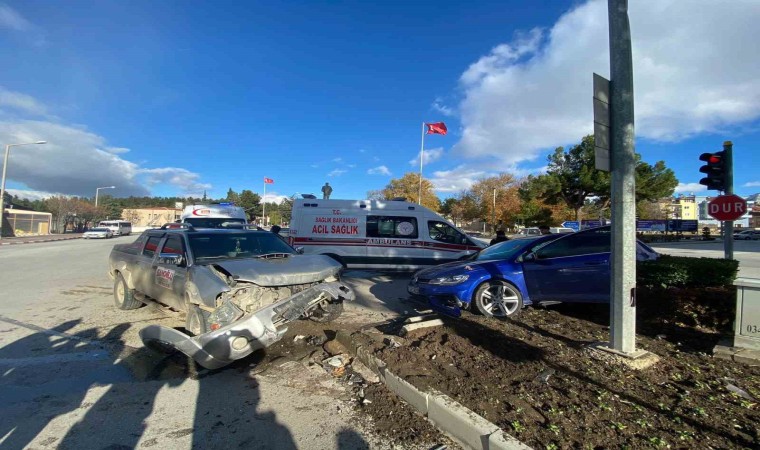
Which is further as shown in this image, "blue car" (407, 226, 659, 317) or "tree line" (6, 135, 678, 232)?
"tree line" (6, 135, 678, 232)

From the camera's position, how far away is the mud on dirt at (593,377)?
290 centimetres

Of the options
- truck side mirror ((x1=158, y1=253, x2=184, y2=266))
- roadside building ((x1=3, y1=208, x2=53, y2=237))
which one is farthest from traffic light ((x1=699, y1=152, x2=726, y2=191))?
roadside building ((x1=3, y1=208, x2=53, y2=237))

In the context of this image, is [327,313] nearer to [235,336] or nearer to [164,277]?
[235,336]

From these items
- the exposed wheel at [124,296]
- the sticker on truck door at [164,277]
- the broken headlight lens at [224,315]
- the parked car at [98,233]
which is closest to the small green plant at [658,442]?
the broken headlight lens at [224,315]

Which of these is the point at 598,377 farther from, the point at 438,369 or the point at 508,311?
the point at 508,311

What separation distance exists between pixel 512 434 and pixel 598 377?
1.39m

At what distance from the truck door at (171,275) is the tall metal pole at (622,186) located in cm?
506

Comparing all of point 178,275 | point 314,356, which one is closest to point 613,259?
point 314,356

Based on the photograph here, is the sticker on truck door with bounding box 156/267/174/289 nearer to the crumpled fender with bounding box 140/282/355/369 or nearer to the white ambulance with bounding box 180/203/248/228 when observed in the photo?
the crumpled fender with bounding box 140/282/355/369

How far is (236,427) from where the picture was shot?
3.38 metres

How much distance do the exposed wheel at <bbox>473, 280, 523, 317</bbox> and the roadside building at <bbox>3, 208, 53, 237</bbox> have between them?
51508mm

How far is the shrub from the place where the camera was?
5977 mm

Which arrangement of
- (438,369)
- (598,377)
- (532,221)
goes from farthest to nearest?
(532,221)
(438,369)
(598,377)

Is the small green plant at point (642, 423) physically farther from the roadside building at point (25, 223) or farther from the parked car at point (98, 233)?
the roadside building at point (25, 223)
